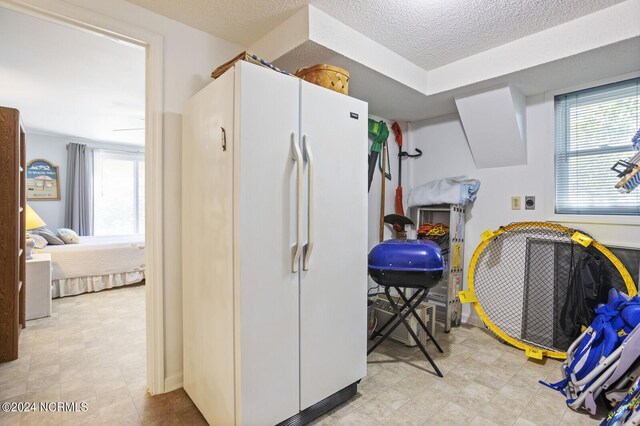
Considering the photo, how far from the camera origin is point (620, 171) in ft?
7.66

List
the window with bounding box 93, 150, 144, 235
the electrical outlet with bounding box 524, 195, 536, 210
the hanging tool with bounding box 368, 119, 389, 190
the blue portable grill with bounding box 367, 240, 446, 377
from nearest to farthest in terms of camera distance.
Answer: the blue portable grill with bounding box 367, 240, 446, 377 → the electrical outlet with bounding box 524, 195, 536, 210 → the hanging tool with bounding box 368, 119, 389, 190 → the window with bounding box 93, 150, 144, 235

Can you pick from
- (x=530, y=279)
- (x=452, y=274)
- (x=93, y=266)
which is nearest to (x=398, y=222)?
(x=452, y=274)

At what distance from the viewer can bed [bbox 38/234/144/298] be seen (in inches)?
158

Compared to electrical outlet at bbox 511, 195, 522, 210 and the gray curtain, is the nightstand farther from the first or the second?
electrical outlet at bbox 511, 195, 522, 210

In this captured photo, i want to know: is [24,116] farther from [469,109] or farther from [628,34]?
[628,34]

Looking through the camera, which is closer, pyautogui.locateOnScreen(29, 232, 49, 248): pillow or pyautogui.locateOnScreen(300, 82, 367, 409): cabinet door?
pyautogui.locateOnScreen(300, 82, 367, 409): cabinet door

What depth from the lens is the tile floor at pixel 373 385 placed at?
1.76 meters

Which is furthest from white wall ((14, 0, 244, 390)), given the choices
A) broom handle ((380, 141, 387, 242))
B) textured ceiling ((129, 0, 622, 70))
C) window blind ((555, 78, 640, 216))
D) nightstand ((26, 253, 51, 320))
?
window blind ((555, 78, 640, 216))

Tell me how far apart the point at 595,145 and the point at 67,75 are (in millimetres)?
4704

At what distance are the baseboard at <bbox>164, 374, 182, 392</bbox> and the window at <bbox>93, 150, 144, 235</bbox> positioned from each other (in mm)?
5594

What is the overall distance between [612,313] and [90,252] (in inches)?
207

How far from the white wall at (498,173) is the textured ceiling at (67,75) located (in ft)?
9.49

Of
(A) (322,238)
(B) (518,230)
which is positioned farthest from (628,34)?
(A) (322,238)

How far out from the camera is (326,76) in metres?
1.84
